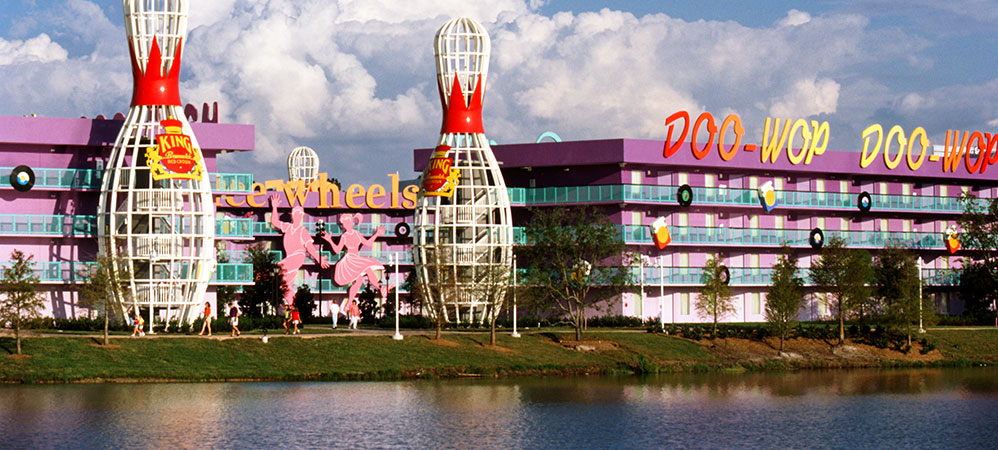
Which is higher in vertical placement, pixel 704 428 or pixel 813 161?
pixel 813 161

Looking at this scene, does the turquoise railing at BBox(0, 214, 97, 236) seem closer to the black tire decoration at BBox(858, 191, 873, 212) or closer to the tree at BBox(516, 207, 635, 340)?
the tree at BBox(516, 207, 635, 340)

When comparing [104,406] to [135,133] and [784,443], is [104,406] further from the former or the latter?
[135,133]

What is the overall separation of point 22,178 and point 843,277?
4157 centimetres

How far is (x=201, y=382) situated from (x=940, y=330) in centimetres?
4387

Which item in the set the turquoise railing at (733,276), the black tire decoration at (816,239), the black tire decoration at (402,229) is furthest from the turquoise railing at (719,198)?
the black tire decoration at (402,229)

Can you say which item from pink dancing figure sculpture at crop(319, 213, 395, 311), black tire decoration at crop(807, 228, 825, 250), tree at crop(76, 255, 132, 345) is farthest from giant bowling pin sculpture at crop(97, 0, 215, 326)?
black tire decoration at crop(807, 228, 825, 250)

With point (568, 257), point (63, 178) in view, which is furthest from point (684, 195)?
point (63, 178)

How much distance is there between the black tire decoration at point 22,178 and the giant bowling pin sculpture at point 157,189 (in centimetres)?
467

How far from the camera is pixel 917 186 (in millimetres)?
102562

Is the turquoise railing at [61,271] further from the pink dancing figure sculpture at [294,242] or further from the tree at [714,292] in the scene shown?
the tree at [714,292]

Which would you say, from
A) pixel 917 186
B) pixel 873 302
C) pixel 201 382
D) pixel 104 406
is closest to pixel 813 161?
pixel 917 186

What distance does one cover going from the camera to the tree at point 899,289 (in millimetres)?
74375

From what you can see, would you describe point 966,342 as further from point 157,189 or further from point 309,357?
point 157,189

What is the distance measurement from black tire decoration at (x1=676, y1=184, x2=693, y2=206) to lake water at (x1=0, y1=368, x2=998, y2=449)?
1211 inches
